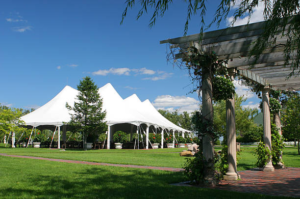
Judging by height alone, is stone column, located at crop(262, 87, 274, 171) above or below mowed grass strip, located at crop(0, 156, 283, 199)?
above

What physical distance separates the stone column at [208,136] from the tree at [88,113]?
53.5 feet

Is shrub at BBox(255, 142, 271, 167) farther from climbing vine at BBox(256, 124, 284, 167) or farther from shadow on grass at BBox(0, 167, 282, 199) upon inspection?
shadow on grass at BBox(0, 167, 282, 199)

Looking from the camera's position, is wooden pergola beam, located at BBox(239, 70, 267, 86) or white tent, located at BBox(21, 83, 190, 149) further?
white tent, located at BBox(21, 83, 190, 149)

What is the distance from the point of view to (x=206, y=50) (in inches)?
242

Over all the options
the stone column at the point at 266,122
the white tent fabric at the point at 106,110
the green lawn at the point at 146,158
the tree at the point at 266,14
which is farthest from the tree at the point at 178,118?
the tree at the point at 266,14

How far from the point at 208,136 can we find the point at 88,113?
16937mm

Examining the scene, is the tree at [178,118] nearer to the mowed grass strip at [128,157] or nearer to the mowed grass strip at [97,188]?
the mowed grass strip at [128,157]

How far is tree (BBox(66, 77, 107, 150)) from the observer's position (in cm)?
2164

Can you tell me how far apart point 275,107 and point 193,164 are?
5.61 meters

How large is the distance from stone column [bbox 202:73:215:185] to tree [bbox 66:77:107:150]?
53.5ft

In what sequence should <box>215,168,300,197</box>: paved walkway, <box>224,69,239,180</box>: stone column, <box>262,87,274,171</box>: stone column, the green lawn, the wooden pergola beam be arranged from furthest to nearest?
the green lawn
<box>262,87,274,171</box>: stone column
the wooden pergola beam
<box>224,69,239,180</box>: stone column
<box>215,168,300,197</box>: paved walkway

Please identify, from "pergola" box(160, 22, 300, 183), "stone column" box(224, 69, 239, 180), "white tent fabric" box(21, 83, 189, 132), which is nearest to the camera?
"pergola" box(160, 22, 300, 183)

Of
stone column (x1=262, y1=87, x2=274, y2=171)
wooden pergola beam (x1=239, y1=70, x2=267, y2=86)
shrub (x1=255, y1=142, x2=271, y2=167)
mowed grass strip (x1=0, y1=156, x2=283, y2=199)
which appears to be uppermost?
wooden pergola beam (x1=239, y1=70, x2=267, y2=86)

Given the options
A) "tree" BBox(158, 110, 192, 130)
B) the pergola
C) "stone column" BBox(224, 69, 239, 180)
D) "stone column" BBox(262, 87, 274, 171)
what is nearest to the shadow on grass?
the pergola
